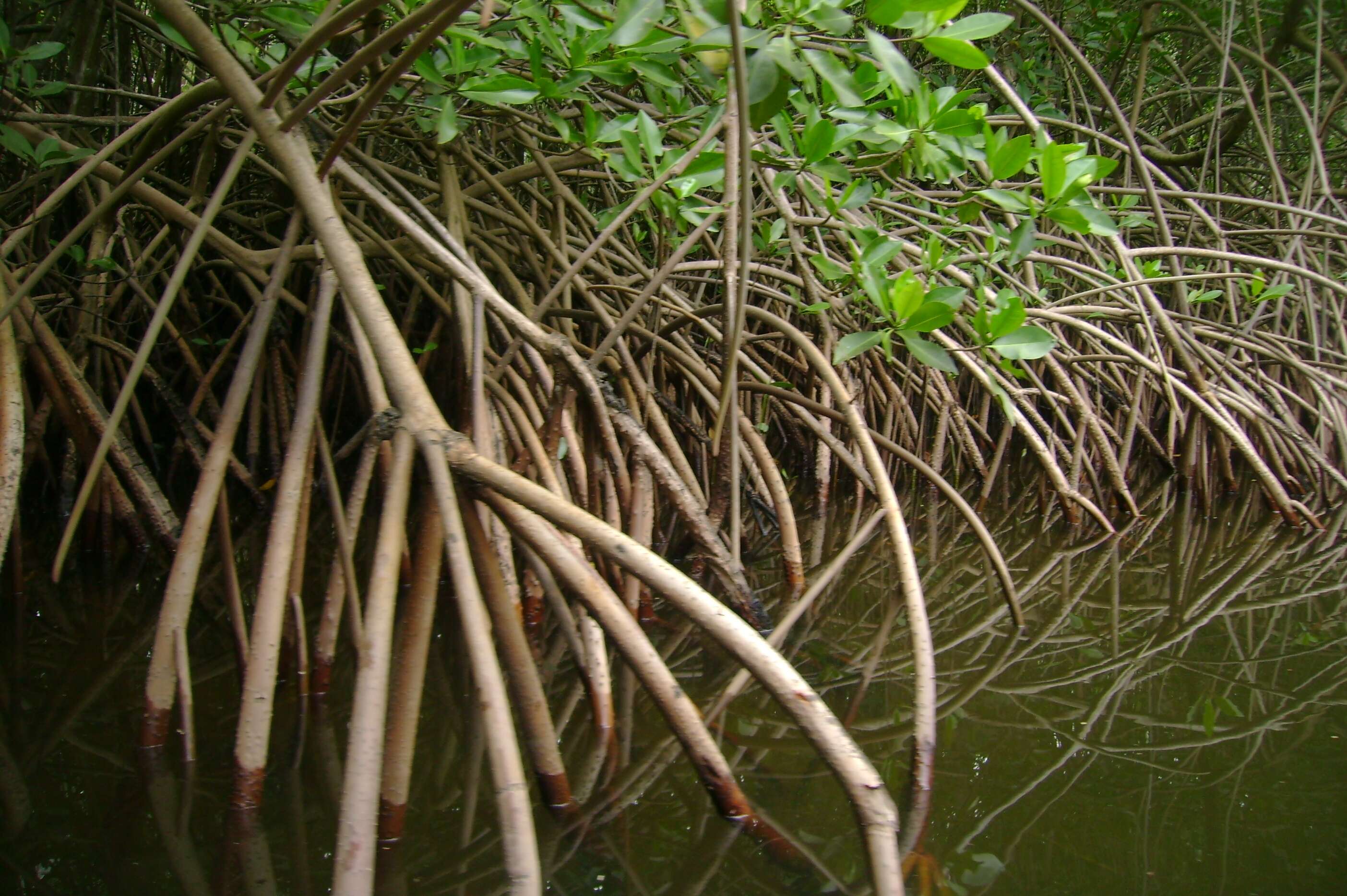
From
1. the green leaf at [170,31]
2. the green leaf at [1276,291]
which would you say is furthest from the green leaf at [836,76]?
the green leaf at [1276,291]

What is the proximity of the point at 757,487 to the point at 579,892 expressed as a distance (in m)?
1.76

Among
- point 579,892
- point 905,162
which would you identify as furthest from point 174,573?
point 905,162

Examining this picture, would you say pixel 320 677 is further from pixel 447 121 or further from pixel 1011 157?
pixel 1011 157

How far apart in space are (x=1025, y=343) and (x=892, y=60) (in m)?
0.68

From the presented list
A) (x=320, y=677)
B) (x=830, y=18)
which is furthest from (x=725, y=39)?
(x=320, y=677)

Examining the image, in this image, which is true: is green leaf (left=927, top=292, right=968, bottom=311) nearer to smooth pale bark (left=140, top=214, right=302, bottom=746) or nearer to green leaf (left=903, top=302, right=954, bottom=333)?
green leaf (left=903, top=302, right=954, bottom=333)

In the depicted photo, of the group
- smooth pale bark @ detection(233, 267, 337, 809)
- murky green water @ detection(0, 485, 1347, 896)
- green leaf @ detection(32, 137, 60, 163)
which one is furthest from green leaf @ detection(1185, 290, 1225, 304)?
green leaf @ detection(32, 137, 60, 163)

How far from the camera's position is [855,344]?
1.52m

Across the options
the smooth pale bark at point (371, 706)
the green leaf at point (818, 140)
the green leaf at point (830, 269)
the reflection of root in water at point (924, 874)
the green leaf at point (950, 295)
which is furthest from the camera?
the green leaf at point (830, 269)

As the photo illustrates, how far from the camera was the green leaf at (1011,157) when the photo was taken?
4.87 ft

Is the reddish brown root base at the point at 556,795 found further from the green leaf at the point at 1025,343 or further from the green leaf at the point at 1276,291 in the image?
the green leaf at the point at 1276,291

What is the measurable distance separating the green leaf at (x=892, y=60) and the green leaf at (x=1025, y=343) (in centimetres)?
62

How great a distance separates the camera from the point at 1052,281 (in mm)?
3193

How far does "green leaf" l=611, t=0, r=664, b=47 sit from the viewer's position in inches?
39.9
